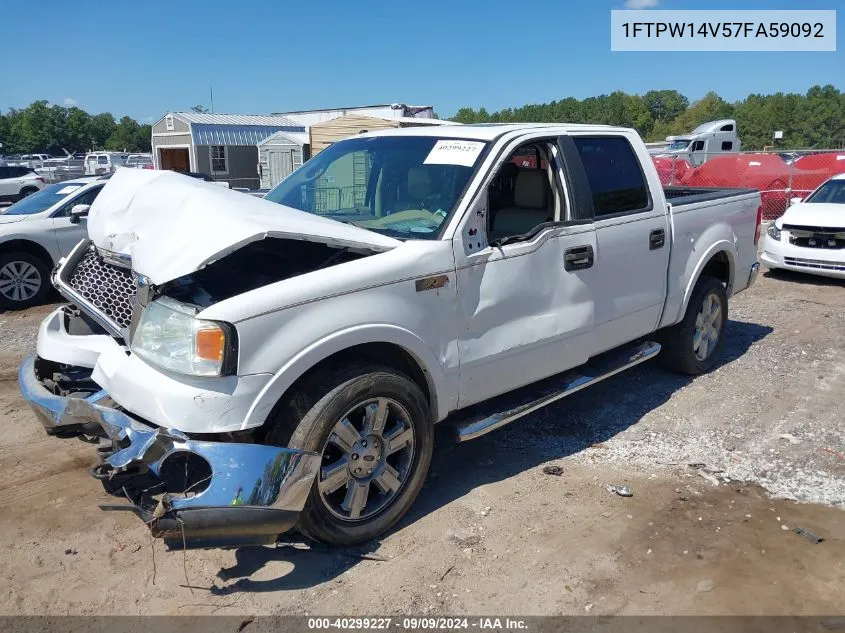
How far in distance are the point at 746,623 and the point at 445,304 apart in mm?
1973

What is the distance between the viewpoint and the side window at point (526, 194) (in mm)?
4547

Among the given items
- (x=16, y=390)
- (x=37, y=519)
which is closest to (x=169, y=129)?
(x=16, y=390)

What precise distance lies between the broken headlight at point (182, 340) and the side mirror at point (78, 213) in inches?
275

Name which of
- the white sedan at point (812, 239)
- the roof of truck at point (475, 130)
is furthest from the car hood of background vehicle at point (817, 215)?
the roof of truck at point (475, 130)

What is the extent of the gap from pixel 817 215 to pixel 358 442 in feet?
31.3

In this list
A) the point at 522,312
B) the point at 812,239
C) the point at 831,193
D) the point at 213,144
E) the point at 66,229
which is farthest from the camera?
the point at 213,144

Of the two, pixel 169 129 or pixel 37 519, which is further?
pixel 169 129

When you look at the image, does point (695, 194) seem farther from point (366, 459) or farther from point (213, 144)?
point (213, 144)

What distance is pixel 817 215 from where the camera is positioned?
1035cm

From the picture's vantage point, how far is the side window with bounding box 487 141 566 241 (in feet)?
14.9

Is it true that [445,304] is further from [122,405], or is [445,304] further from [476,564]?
[122,405]

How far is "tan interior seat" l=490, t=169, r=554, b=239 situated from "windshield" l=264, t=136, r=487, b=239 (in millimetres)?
759

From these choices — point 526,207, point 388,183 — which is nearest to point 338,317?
point 388,183

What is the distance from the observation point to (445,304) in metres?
3.61
